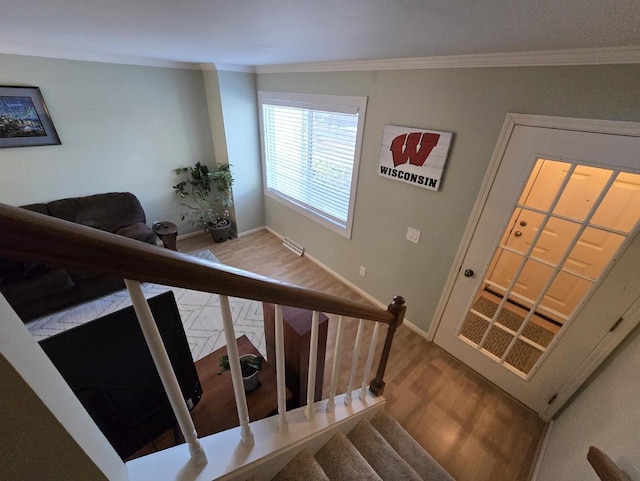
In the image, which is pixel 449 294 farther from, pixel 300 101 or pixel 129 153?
pixel 129 153

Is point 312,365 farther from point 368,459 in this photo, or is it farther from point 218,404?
point 368,459

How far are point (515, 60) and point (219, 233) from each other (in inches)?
143

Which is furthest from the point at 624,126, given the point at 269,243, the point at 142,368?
the point at 269,243

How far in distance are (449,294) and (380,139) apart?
1462 mm

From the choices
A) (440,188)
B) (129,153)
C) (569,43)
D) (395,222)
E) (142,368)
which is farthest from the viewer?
(129,153)

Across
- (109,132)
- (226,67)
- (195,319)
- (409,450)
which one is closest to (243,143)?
(226,67)

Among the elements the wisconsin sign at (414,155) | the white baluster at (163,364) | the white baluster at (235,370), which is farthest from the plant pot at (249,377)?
the wisconsin sign at (414,155)

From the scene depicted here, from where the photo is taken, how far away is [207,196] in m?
3.84

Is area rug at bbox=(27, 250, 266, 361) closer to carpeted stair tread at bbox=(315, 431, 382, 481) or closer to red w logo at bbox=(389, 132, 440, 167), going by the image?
carpeted stair tread at bbox=(315, 431, 382, 481)

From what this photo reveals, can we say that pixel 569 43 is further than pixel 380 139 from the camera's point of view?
No

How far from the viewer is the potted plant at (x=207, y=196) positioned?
3523mm

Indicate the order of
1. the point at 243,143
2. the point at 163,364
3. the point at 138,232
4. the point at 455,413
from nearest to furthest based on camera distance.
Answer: the point at 163,364, the point at 455,413, the point at 138,232, the point at 243,143

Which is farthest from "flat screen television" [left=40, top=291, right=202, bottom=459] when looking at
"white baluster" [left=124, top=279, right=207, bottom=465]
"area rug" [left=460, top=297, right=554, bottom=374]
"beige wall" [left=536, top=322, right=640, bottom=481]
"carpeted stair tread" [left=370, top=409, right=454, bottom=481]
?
"area rug" [left=460, top=297, right=554, bottom=374]

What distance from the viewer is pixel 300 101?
2.77 meters
